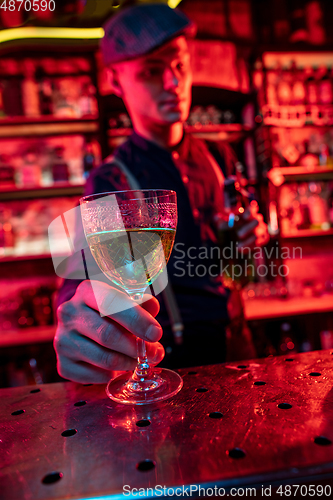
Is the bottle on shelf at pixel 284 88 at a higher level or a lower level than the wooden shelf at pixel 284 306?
higher

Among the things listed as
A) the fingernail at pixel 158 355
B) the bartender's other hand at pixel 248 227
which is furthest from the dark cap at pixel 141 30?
the fingernail at pixel 158 355

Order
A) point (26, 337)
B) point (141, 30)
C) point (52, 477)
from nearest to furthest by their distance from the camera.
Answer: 1. point (52, 477)
2. point (141, 30)
3. point (26, 337)

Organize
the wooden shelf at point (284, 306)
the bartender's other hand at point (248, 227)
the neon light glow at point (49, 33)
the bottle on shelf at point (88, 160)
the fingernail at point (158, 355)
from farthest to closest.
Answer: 1. the bottle on shelf at point (88, 160)
2. the neon light glow at point (49, 33)
3. the wooden shelf at point (284, 306)
4. the bartender's other hand at point (248, 227)
5. the fingernail at point (158, 355)

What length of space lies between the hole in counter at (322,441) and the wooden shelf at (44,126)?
2592 mm

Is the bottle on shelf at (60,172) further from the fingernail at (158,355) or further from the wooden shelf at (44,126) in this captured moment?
the fingernail at (158,355)

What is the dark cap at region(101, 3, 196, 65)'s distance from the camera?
116 centimetres

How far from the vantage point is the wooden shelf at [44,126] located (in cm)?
253

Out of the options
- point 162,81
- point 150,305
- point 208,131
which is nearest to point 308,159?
point 208,131

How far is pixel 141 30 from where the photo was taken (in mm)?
1189

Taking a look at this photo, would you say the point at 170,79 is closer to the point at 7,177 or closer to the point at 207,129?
the point at 207,129

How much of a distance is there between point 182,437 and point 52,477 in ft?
0.45

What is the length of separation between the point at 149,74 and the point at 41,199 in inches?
70.3

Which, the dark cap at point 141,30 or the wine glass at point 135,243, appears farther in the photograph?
the dark cap at point 141,30

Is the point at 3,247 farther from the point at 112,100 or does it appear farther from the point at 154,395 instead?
the point at 154,395
